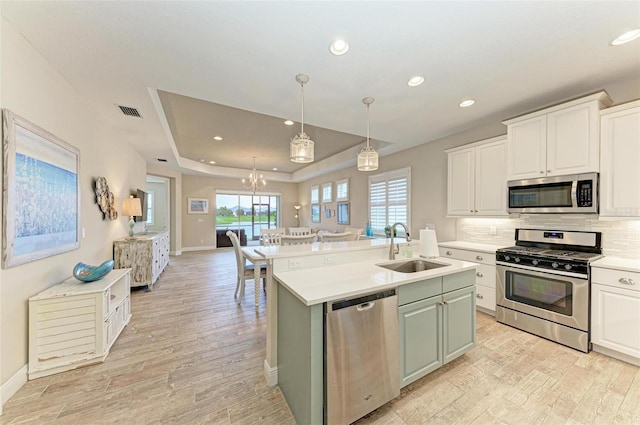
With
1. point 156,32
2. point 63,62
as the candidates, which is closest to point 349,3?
point 156,32

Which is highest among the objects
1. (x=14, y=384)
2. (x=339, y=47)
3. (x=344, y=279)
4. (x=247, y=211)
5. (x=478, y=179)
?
(x=339, y=47)

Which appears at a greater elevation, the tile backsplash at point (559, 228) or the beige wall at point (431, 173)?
the beige wall at point (431, 173)

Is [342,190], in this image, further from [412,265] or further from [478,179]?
[412,265]

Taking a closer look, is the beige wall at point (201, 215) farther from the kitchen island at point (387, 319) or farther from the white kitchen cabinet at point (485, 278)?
the white kitchen cabinet at point (485, 278)

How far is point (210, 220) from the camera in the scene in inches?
344

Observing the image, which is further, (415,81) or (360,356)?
(415,81)

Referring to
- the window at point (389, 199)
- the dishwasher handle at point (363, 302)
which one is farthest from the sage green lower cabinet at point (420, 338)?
the window at point (389, 199)

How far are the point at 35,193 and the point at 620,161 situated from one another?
17.1 feet

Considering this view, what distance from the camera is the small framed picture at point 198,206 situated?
8391 millimetres

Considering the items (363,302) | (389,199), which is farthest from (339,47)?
(389,199)

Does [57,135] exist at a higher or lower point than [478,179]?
higher

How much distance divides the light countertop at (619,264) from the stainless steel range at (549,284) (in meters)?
0.06

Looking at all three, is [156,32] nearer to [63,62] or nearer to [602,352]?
[63,62]

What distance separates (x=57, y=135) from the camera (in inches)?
90.9
